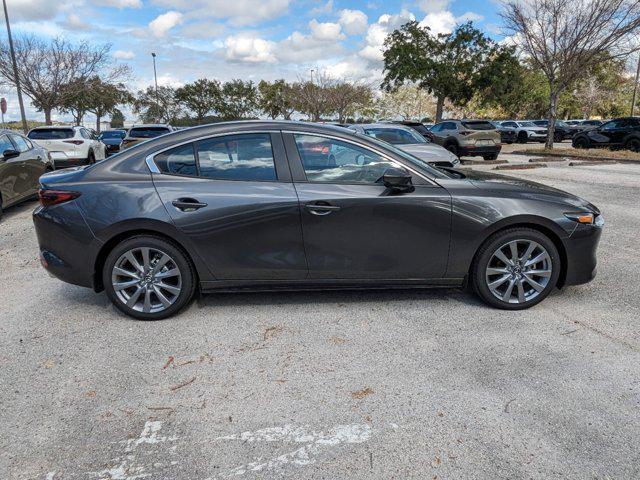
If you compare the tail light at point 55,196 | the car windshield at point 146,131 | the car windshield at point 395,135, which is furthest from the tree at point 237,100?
the tail light at point 55,196

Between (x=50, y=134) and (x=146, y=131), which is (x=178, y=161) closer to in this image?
(x=50, y=134)

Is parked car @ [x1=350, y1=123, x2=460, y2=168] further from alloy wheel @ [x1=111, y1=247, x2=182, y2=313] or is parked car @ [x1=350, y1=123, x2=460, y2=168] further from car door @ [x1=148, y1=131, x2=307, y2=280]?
alloy wheel @ [x1=111, y1=247, x2=182, y2=313]

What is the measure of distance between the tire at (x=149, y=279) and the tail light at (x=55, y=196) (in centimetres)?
55

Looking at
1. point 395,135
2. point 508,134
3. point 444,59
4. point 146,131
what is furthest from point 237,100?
point 395,135

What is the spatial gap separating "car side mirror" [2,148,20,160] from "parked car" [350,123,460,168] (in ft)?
20.2

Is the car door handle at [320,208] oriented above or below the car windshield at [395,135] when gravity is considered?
below

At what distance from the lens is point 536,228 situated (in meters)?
3.91

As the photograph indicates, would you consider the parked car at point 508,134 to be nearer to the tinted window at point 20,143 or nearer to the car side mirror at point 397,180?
the tinted window at point 20,143

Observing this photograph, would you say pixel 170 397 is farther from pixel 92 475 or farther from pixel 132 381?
pixel 92 475

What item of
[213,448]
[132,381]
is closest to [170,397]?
[132,381]

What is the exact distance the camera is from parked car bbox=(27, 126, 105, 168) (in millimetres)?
14008

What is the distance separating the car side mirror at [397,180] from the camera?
12.0 ft

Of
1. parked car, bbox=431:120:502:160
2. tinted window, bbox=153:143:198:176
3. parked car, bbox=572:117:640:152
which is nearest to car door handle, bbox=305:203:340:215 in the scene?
tinted window, bbox=153:143:198:176

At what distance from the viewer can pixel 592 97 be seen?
49.0 m
